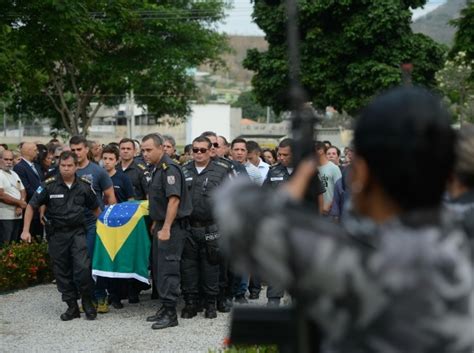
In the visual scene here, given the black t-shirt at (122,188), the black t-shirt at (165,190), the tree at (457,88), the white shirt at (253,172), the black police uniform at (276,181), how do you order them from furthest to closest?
the tree at (457,88)
the white shirt at (253,172)
the black t-shirt at (122,188)
the black police uniform at (276,181)
the black t-shirt at (165,190)

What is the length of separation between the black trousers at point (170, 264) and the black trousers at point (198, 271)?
241mm

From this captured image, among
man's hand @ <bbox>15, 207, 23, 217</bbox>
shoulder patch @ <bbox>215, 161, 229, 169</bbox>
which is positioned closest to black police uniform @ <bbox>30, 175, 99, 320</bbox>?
shoulder patch @ <bbox>215, 161, 229, 169</bbox>

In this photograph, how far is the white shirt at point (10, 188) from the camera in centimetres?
1214

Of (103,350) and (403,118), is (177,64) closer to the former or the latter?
(103,350)

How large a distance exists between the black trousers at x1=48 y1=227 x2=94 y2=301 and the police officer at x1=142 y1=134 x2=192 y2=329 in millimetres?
806

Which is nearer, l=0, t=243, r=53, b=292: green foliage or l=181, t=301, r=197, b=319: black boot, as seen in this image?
l=181, t=301, r=197, b=319: black boot

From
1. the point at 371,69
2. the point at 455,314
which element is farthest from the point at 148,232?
the point at 371,69

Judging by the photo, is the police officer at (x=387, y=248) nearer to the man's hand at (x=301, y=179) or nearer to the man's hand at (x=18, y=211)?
the man's hand at (x=301, y=179)

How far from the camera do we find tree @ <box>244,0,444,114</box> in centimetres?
3475

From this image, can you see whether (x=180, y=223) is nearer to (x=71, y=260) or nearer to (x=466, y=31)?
(x=71, y=260)

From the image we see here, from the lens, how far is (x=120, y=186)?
11055 mm

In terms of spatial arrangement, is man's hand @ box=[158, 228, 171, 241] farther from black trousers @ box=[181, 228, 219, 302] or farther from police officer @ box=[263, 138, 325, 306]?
police officer @ box=[263, 138, 325, 306]

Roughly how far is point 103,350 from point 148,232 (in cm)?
207

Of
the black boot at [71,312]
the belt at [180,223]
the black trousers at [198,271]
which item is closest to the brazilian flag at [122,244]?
the black boot at [71,312]
